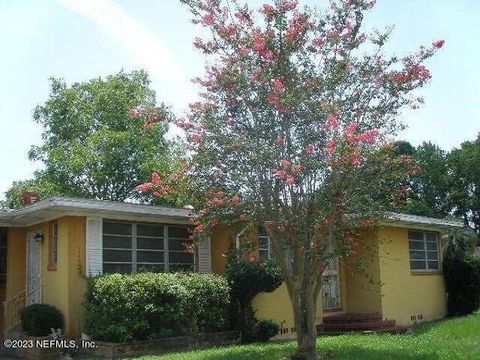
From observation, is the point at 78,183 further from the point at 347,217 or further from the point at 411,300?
the point at 347,217

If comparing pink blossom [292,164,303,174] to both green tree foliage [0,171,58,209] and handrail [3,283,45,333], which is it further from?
green tree foliage [0,171,58,209]

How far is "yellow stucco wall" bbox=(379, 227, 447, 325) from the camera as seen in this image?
1794cm

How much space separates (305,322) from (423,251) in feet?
34.0

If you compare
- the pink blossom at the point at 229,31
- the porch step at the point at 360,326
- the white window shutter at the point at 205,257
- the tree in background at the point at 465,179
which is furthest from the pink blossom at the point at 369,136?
the tree in background at the point at 465,179

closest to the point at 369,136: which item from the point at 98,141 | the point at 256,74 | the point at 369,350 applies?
the point at 256,74

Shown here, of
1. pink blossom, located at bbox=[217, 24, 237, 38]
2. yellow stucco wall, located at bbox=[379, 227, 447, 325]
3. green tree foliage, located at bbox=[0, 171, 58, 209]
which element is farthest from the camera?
green tree foliage, located at bbox=[0, 171, 58, 209]

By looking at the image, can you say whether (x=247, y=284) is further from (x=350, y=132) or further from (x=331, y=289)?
(x=350, y=132)


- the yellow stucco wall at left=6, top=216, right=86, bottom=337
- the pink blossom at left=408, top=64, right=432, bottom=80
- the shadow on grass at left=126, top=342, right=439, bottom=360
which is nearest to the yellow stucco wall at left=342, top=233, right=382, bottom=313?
the shadow on grass at left=126, top=342, right=439, bottom=360

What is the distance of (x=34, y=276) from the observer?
15.8 meters

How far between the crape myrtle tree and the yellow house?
1.89m

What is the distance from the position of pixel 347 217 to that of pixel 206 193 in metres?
2.57

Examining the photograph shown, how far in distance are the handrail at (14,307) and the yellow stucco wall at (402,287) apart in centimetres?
976

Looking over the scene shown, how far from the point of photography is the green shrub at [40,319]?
13.3 m

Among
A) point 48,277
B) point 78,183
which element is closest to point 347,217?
point 48,277
